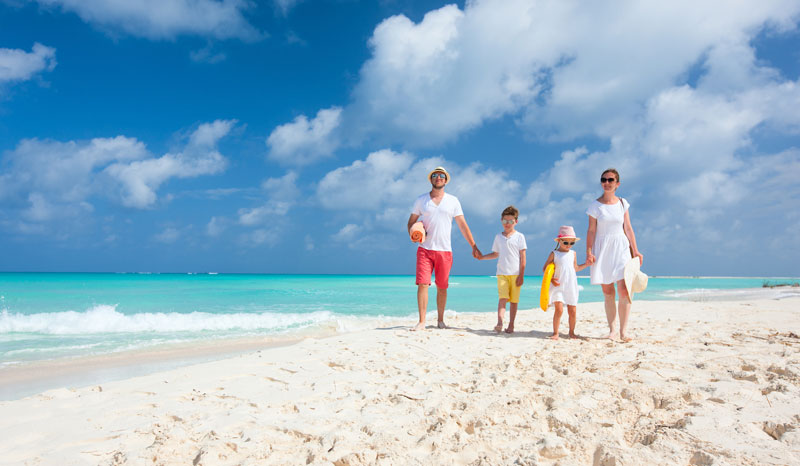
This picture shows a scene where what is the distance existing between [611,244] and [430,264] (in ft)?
7.85

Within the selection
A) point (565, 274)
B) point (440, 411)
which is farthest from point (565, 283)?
point (440, 411)

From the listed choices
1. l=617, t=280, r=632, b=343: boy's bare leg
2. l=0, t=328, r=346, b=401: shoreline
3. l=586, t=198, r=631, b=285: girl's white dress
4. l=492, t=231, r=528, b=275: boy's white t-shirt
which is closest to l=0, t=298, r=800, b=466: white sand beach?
l=617, t=280, r=632, b=343: boy's bare leg

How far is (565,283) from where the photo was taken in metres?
5.21

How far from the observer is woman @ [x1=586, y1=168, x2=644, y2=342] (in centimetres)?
505

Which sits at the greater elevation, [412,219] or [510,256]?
[412,219]

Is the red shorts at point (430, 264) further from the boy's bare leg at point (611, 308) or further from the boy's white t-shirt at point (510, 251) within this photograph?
the boy's bare leg at point (611, 308)

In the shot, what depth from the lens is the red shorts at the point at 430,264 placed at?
5.95 metres

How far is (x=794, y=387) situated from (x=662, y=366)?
33.5 inches

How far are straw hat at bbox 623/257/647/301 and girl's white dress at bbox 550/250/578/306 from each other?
1.93 feet

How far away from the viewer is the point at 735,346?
440 centimetres

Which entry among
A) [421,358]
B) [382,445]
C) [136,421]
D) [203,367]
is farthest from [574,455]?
[203,367]

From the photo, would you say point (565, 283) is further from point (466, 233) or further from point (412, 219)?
point (412, 219)

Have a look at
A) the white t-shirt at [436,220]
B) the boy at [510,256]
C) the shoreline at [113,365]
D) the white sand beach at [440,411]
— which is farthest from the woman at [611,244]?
the shoreline at [113,365]

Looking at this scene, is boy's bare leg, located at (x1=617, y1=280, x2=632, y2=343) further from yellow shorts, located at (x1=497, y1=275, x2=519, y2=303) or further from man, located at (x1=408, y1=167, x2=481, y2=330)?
man, located at (x1=408, y1=167, x2=481, y2=330)
